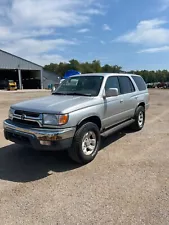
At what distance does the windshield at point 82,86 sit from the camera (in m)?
4.74

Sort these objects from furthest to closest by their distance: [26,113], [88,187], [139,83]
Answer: [139,83]
[26,113]
[88,187]

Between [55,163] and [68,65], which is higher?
[68,65]

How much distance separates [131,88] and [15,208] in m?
4.57

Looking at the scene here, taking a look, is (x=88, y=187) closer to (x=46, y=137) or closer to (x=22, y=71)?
(x=46, y=137)

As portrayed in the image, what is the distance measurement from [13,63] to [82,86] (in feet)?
129

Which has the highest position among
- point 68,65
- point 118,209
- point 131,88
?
point 68,65

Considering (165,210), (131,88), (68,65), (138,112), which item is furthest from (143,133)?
(68,65)

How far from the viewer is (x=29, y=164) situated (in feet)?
13.8

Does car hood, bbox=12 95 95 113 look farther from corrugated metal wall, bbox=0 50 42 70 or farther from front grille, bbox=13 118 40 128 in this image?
corrugated metal wall, bbox=0 50 42 70

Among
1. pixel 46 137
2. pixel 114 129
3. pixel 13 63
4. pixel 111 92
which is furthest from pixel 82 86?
pixel 13 63

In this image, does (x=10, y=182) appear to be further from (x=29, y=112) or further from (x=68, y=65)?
(x=68, y=65)

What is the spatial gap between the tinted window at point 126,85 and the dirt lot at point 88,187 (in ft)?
5.28

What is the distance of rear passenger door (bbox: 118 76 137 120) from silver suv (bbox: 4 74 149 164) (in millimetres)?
27

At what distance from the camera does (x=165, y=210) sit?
2.67 m
